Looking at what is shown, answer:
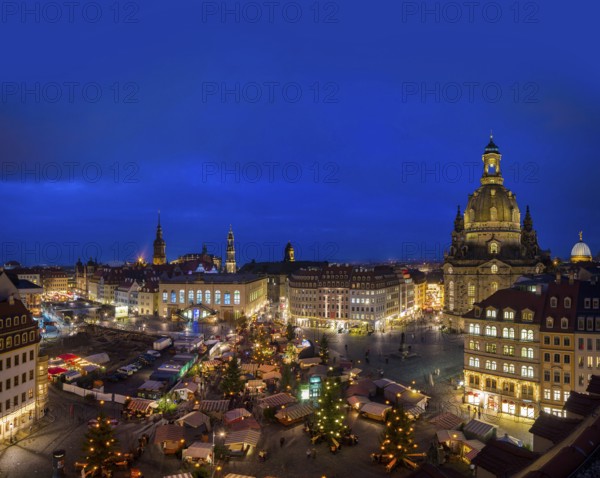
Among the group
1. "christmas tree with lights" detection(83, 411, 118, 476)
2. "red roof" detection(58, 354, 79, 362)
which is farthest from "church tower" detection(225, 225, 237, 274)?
"christmas tree with lights" detection(83, 411, 118, 476)

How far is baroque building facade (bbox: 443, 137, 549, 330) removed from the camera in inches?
3558

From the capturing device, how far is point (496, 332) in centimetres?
4238

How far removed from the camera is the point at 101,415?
89.9 feet

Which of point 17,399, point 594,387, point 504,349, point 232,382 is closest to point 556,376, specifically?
point 504,349

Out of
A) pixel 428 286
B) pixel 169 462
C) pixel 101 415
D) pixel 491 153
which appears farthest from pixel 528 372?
pixel 428 286

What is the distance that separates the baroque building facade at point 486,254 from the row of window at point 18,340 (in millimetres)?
69657

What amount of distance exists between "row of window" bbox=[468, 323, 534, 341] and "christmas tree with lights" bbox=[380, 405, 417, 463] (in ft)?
55.4

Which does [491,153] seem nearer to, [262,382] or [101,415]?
[262,382]

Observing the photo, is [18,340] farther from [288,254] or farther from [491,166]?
[288,254]

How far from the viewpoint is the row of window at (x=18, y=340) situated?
3416cm

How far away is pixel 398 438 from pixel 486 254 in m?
71.9

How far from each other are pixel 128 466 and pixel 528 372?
31448mm

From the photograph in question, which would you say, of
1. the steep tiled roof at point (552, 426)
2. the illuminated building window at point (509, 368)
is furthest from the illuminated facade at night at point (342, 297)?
the steep tiled roof at point (552, 426)

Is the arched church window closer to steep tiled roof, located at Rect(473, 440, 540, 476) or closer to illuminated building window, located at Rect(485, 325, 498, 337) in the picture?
illuminated building window, located at Rect(485, 325, 498, 337)
